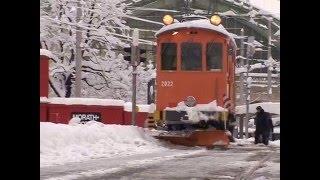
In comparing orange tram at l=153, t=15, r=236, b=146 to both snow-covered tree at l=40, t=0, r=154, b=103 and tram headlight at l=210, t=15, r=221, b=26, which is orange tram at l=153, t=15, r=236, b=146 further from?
snow-covered tree at l=40, t=0, r=154, b=103

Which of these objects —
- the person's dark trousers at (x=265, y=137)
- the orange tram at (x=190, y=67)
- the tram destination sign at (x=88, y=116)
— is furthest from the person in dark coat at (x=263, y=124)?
the tram destination sign at (x=88, y=116)

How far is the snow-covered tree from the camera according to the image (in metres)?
22.6

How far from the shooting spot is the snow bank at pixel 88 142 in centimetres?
984

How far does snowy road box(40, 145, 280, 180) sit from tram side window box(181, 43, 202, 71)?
4.57m

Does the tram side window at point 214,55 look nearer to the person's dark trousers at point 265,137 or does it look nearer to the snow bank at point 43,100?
the person's dark trousers at point 265,137

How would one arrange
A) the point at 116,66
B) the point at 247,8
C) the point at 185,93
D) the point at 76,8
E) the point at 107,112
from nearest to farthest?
the point at 185,93
the point at 107,112
the point at 76,8
the point at 116,66
the point at 247,8

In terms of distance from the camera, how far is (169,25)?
48.4 feet

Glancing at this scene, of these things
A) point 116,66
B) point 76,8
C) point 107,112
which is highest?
point 76,8

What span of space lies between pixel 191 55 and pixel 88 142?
14.3 feet

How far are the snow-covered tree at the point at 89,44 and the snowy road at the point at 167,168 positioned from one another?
1224 centimetres

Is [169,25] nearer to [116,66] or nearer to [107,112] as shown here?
[107,112]
